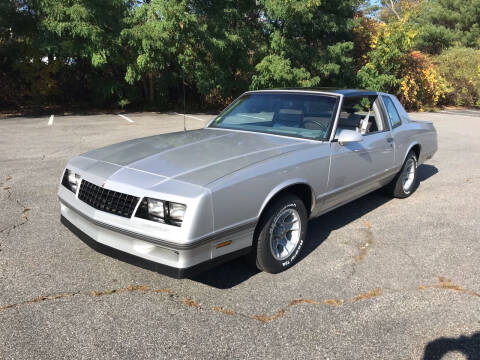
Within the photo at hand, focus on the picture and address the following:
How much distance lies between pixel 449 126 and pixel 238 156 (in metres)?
13.9

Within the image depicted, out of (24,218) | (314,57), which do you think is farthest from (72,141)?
(314,57)

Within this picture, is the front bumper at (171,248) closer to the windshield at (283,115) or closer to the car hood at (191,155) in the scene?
the car hood at (191,155)

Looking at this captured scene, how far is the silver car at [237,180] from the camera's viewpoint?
8.74ft

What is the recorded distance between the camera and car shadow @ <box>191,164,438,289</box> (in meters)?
3.30

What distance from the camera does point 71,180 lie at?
3.39m

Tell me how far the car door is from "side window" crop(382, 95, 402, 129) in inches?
7.9

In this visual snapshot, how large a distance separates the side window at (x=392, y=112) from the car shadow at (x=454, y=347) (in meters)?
3.01

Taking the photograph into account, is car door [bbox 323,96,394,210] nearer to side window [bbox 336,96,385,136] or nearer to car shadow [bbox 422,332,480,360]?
side window [bbox 336,96,385,136]

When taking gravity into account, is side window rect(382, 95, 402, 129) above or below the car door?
above

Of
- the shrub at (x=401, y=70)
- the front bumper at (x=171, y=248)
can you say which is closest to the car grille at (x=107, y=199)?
the front bumper at (x=171, y=248)

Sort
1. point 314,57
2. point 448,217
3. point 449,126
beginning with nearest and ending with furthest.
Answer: point 448,217, point 449,126, point 314,57

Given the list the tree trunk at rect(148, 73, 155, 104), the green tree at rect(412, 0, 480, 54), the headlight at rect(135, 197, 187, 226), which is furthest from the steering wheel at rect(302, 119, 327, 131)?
the green tree at rect(412, 0, 480, 54)

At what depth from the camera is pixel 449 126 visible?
1474 centimetres

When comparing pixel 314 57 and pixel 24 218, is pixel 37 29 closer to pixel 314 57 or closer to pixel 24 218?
pixel 314 57
